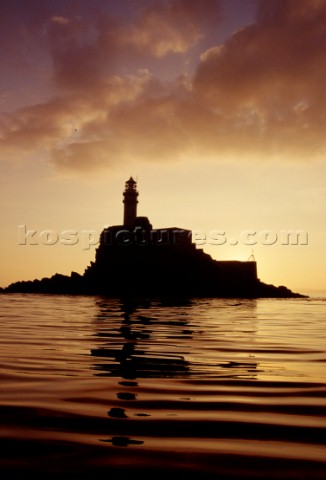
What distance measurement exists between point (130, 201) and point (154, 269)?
14.1 metres

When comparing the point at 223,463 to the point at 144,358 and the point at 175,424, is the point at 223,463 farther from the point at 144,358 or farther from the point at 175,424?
the point at 144,358

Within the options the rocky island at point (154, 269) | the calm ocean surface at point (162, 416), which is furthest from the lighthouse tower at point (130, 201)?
the calm ocean surface at point (162, 416)

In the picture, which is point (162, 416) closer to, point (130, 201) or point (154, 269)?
point (130, 201)

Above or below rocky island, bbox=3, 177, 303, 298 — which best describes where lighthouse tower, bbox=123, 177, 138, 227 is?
above

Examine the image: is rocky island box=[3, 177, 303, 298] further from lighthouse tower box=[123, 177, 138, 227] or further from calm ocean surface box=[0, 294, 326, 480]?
calm ocean surface box=[0, 294, 326, 480]

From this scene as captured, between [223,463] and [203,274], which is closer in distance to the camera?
[223,463]

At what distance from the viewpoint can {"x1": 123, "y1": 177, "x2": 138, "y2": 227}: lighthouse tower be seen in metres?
75.1

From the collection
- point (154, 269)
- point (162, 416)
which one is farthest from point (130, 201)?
point (162, 416)

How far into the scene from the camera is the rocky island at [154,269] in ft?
258

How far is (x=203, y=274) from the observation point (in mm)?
81000

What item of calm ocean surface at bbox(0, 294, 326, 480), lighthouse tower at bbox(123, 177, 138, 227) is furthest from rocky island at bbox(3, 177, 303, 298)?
calm ocean surface at bbox(0, 294, 326, 480)

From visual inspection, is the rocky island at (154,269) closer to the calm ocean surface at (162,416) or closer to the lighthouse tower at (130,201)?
the lighthouse tower at (130,201)

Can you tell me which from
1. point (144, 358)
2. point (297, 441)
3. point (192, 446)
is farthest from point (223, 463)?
point (144, 358)

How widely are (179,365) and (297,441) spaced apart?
8.73ft
